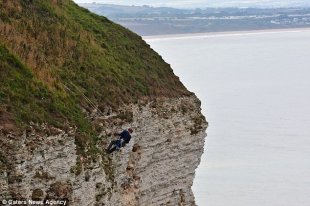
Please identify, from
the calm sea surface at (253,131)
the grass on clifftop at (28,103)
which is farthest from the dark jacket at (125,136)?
the calm sea surface at (253,131)

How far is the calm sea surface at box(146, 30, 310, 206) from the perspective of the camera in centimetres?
4356

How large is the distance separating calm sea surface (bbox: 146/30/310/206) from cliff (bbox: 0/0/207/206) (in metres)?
15.2

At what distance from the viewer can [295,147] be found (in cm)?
5697

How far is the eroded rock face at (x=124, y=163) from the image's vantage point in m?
16.2

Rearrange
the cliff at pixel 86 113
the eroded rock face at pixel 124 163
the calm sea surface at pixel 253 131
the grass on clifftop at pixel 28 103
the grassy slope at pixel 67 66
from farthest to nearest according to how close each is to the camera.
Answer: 1. the calm sea surface at pixel 253 131
2. the grassy slope at pixel 67 66
3. the grass on clifftop at pixel 28 103
4. the cliff at pixel 86 113
5. the eroded rock face at pixel 124 163

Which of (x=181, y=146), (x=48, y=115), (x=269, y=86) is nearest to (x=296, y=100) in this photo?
(x=269, y=86)

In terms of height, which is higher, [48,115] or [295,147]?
[48,115]

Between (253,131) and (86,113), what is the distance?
45.5 meters

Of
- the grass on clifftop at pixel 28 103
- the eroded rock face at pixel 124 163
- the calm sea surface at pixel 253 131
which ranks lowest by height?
the calm sea surface at pixel 253 131

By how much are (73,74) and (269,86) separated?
80.7 meters

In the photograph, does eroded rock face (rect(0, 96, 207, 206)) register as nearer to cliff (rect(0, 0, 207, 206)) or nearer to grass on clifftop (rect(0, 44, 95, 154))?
cliff (rect(0, 0, 207, 206))

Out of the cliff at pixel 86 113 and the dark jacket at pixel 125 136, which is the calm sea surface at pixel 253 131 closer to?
the cliff at pixel 86 113

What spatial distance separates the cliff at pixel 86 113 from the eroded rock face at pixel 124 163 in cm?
3

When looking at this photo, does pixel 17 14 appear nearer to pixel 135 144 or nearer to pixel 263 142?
pixel 135 144
